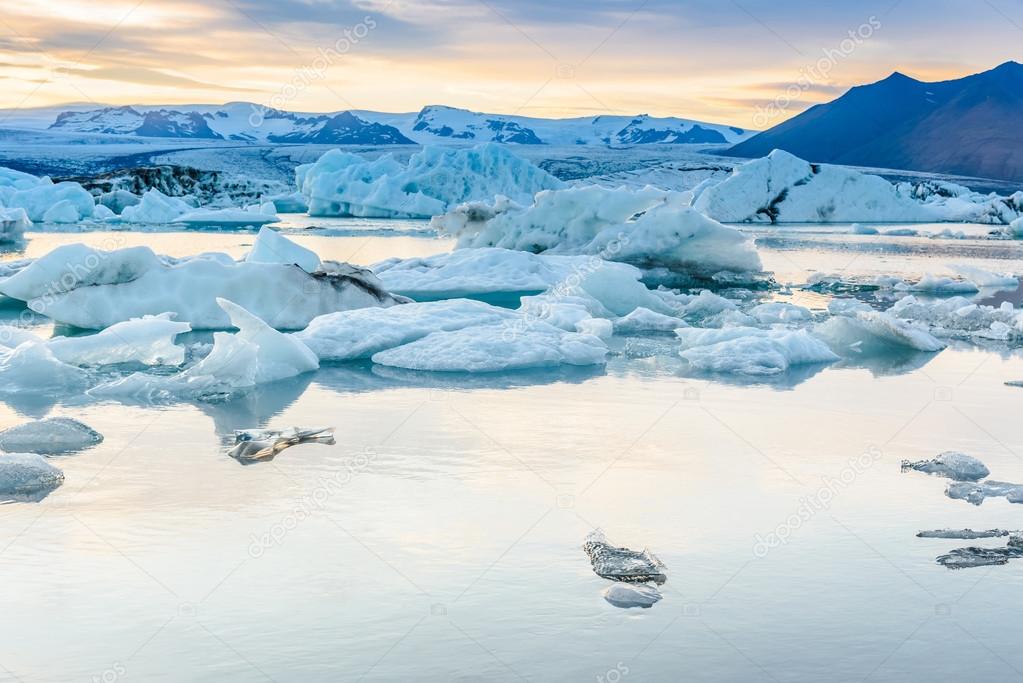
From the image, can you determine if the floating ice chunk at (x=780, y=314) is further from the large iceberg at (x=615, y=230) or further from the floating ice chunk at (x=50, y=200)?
the floating ice chunk at (x=50, y=200)

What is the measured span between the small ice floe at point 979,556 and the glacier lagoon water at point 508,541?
0.08 meters

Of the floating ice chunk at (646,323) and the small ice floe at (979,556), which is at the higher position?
the small ice floe at (979,556)

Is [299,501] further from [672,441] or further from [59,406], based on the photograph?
[59,406]

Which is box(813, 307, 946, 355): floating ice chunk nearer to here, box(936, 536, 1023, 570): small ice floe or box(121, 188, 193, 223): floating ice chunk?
box(936, 536, 1023, 570): small ice floe

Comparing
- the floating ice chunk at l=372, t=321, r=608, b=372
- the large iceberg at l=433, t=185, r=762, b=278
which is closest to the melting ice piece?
the floating ice chunk at l=372, t=321, r=608, b=372

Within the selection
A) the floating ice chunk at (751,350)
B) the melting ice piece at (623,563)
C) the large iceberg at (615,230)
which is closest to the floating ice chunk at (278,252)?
the large iceberg at (615,230)

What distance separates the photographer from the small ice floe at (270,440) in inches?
243

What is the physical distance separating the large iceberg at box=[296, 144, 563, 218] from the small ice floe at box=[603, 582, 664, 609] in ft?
119

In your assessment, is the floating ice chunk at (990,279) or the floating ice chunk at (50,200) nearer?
the floating ice chunk at (990,279)

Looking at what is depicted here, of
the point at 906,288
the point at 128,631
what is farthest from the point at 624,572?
the point at 906,288

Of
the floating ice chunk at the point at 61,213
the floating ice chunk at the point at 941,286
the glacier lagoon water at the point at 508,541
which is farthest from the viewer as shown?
the floating ice chunk at the point at 61,213

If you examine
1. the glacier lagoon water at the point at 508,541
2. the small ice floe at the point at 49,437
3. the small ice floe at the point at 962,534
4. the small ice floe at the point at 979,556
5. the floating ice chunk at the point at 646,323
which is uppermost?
the small ice floe at the point at 979,556

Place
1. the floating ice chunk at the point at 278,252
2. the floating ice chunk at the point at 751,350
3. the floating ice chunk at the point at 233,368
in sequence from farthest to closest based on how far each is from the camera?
the floating ice chunk at the point at 278,252 → the floating ice chunk at the point at 751,350 → the floating ice chunk at the point at 233,368

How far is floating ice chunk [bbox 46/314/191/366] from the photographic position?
9.22 meters
